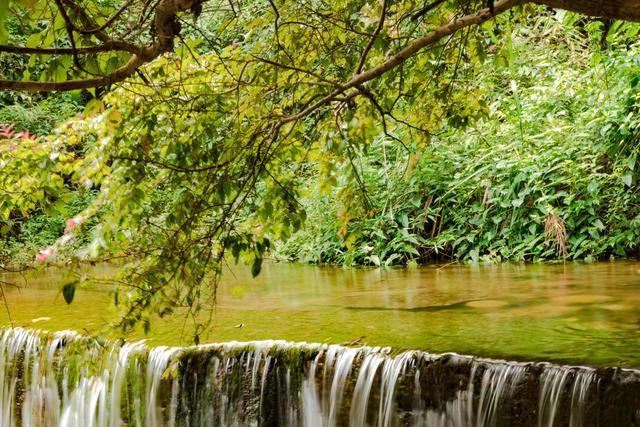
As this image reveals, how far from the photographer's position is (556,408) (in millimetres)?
3352

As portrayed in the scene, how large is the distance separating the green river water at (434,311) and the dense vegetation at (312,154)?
0.41m

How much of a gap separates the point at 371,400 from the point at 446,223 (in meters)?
4.76

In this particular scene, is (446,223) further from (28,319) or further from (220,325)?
(28,319)

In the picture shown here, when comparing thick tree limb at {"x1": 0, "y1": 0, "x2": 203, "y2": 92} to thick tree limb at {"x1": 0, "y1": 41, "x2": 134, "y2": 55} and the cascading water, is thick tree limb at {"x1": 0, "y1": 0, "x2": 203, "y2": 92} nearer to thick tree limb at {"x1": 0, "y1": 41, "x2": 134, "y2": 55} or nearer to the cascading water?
thick tree limb at {"x1": 0, "y1": 41, "x2": 134, "y2": 55}

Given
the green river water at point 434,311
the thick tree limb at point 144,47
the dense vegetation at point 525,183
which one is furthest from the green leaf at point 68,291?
the dense vegetation at point 525,183

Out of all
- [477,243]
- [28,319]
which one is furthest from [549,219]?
[28,319]

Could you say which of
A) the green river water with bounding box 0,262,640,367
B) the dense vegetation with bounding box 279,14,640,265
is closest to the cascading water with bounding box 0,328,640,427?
the green river water with bounding box 0,262,640,367

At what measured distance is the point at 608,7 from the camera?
255cm

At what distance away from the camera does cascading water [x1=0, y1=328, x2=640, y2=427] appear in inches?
133

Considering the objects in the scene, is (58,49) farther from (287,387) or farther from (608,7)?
(287,387)

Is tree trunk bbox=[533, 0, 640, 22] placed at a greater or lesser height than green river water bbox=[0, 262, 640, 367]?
greater

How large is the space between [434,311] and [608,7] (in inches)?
118

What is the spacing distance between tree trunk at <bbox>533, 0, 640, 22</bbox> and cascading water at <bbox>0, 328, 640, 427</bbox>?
5.26ft

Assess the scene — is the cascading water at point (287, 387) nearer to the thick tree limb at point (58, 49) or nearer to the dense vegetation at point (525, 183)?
the thick tree limb at point (58, 49)
